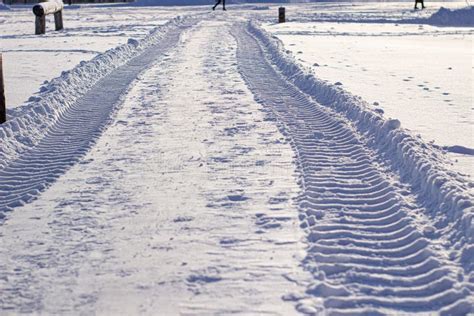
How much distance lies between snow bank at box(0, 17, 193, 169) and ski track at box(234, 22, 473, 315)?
3206 mm

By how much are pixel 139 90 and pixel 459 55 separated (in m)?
9.83

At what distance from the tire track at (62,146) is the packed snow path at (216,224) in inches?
1.2

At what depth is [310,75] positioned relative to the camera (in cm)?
1308

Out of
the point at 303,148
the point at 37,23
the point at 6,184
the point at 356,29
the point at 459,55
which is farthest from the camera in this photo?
the point at 356,29

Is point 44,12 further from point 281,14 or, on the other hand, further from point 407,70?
point 407,70

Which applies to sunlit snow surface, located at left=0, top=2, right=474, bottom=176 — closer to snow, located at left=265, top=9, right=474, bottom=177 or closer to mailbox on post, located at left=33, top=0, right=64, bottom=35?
snow, located at left=265, top=9, right=474, bottom=177

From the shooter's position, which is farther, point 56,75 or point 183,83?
point 56,75

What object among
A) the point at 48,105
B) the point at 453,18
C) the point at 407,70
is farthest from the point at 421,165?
the point at 453,18

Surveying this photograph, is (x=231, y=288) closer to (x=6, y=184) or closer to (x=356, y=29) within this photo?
(x=6, y=184)

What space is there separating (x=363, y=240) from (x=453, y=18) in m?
30.1

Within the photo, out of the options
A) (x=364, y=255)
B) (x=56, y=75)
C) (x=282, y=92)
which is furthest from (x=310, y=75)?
(x=364, y=255)

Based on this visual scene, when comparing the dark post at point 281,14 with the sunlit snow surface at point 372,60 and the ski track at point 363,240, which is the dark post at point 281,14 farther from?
the ski track at point 363,240

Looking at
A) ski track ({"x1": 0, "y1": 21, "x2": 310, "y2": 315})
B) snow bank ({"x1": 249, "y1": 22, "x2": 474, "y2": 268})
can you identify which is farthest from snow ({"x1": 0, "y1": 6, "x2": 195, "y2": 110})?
snow bank ({"x1": 249, "y1": 22, "x2": 474, "y2": 268})

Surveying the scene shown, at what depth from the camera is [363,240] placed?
5199mm
